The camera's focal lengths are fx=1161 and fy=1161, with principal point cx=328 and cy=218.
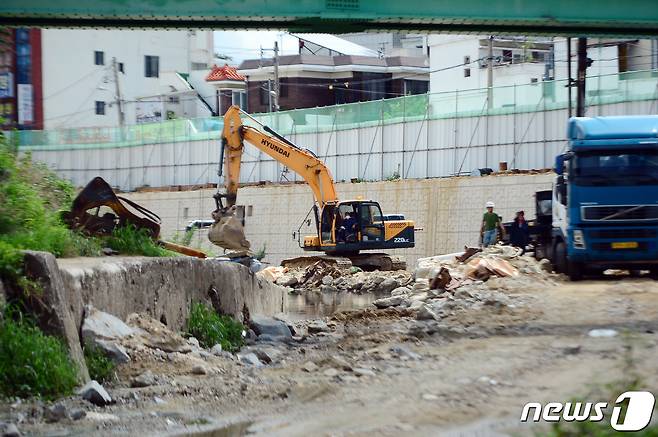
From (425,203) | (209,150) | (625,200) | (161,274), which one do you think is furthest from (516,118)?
(161,274)

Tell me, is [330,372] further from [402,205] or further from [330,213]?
[402,205]

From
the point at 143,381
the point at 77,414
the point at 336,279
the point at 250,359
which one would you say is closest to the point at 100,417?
the point at 77,414

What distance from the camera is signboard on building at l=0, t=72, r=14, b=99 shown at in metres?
65.7

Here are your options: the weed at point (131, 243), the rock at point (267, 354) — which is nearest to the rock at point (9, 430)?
the rock at point (267, 354)

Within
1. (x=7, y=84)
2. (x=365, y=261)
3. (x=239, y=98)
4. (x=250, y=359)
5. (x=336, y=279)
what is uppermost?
(x=7, y=84)

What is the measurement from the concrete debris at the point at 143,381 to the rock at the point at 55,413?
157cm

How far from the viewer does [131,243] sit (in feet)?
55.0

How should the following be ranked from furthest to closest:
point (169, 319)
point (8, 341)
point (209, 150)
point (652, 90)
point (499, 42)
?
point (499, 42) < point (209, 150) < point (652, 90) < point (169, 319) < point (8, 341)

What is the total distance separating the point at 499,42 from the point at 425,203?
20011mm

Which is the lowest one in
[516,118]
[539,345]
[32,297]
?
[539,345]

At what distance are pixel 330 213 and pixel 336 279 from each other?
8.01ft

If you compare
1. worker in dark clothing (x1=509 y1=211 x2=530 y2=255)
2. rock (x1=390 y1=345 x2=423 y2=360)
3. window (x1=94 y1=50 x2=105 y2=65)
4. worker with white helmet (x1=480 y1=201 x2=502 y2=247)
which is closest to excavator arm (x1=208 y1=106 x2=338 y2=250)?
worker with white helmet (x1=480 y1=201 x2=502 y2=247)

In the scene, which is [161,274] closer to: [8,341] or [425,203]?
[8,341]

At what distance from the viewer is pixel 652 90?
39.5 m
